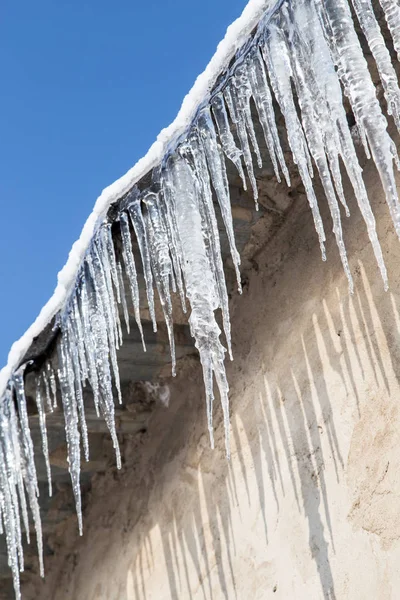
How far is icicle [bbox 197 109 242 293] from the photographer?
317 cm

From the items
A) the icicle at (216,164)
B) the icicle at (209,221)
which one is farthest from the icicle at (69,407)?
the icicle at (216,164)

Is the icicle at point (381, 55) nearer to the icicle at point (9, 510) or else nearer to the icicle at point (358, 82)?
the icicle at point (358, 82)

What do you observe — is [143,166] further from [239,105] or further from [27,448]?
[27,448]

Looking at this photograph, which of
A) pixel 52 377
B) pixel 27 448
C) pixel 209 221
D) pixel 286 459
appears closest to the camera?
pixel 209 221

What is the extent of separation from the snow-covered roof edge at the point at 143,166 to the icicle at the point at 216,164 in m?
0.05

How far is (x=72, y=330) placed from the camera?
3.63 meters

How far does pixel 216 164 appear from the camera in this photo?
3.26 meters

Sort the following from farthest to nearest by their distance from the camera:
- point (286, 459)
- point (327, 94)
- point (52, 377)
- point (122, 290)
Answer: point (52, 377) → point (122, 290) → point (286, 459) → point (327, 94)

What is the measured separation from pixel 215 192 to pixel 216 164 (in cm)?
27

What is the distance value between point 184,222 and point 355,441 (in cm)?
96

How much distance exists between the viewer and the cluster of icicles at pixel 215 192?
2.75m

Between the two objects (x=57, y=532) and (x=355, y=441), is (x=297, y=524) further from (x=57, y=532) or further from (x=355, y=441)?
(x=57, y=532)

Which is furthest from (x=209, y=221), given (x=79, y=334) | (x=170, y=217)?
(x=79, y=334)

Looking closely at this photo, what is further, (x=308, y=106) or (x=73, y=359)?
(x=73, y=359)
